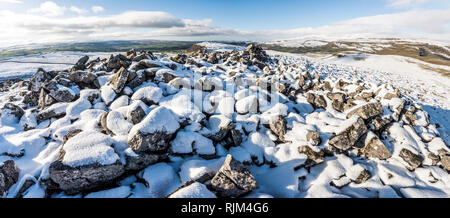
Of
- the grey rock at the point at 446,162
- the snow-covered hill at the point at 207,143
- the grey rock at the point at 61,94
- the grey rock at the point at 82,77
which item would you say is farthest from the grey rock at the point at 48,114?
the grey rock at the point at 446,162

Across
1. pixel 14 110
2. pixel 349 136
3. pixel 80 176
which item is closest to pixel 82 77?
pixel 14 110

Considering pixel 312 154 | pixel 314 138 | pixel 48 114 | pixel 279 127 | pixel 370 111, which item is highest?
pixel 370 111

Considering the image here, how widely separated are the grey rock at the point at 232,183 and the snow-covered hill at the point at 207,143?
33 millimetres

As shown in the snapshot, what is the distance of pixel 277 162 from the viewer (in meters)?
7.51

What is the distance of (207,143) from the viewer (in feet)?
25.0

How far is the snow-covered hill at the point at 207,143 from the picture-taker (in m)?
5.86

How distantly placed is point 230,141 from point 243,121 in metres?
Result: 1.45

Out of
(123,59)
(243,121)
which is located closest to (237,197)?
(243,121)

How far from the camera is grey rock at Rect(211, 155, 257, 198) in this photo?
5.76m

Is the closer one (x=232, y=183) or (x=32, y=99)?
(x=232, y=183)

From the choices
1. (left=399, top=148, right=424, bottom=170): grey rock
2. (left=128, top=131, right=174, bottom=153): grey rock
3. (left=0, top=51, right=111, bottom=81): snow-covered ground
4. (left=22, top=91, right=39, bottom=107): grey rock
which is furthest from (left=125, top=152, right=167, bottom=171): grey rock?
(left=0, top=51, right=111, bottom=81): snow-covered ground

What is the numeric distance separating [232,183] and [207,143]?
2328 millimetres

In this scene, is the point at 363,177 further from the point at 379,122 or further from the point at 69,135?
the point at 69,135
